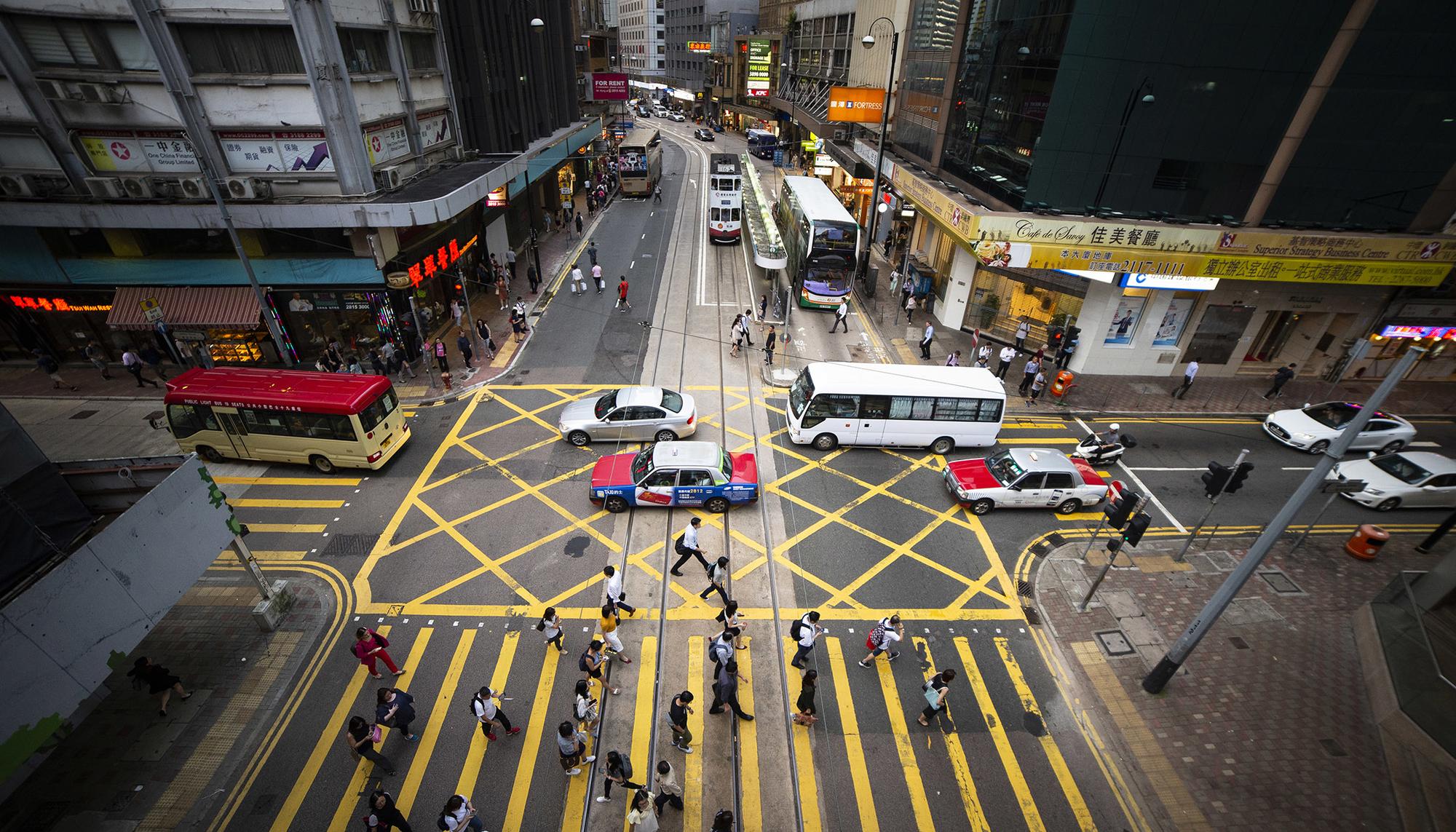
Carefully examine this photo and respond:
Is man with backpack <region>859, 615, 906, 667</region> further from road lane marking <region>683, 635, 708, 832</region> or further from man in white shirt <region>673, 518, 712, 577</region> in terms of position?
man in white shirt <region>673, 518, 712, 577</region>

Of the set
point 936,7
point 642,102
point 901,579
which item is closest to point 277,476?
point 901,579

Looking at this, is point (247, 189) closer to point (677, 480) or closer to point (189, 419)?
point (189, 419)

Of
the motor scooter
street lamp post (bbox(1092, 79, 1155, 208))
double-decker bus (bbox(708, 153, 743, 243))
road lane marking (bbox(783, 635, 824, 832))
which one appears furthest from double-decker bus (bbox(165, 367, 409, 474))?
double-decker bus (bbox(708, 153, 743, 243))

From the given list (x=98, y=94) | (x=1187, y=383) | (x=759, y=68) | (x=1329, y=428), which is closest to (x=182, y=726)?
(x=98, y=94)

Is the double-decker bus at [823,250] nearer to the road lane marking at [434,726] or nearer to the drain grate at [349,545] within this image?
the drain grate at [349,545]

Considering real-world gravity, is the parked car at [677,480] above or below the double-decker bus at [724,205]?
below

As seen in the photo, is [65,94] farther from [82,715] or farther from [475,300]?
[82,715]

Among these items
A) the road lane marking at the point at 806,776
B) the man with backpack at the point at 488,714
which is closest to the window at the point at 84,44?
the man with backpack at the point at 488,714
